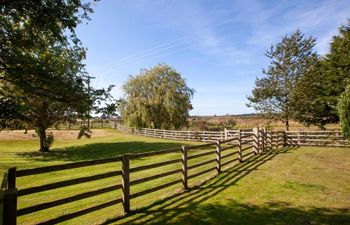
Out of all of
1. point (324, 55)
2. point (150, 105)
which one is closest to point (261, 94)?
point (324, 55)

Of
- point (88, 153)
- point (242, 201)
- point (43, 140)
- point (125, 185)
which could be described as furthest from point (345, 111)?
point (43, 140)

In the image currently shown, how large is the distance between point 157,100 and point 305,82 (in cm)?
1849

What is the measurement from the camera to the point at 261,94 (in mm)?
27141

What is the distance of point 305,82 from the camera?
24688 millimetres

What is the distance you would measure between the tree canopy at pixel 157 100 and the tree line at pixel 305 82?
409 inches

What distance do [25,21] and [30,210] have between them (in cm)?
504

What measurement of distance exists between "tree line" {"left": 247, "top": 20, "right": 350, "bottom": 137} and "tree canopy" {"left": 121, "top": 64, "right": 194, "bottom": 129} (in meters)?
10.4

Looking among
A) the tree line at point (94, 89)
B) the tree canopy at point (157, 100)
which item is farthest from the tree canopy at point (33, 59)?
the tree canopy at point (157, 100)

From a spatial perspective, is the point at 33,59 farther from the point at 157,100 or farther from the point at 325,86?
the point at 157,100

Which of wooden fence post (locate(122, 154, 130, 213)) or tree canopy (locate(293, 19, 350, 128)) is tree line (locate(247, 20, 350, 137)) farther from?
wooden fence post (locate(122, 154, 130, 213))

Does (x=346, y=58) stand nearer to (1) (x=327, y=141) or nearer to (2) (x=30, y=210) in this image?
(1) (x=327, y=141)

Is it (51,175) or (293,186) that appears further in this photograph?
(51,175)

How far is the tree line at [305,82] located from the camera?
22766 mm

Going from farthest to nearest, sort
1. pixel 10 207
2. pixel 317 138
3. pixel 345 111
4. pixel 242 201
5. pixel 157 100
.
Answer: pixel 157 100, pixel 317 138, pixel 345 111, pixel 242 201, pixel 10 207
